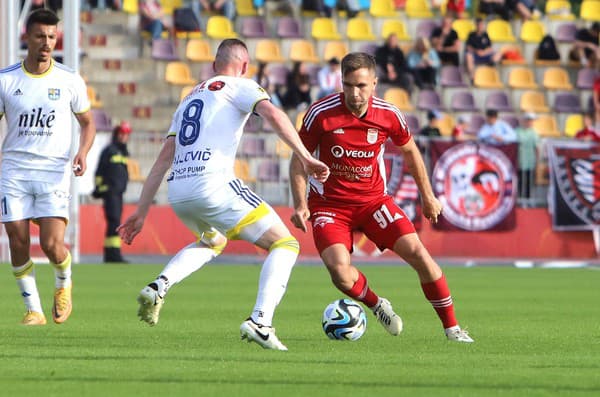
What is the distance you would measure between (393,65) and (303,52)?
221cm

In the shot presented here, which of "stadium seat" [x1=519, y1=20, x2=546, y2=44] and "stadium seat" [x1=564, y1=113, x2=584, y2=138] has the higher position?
"stadium seat" [x1=519, y1=20, x2=546, y2=44]

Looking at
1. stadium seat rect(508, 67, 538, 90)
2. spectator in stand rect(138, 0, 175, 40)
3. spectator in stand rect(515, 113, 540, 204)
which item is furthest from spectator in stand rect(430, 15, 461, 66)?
spectator in stand rect(138, 0, 175, 40)

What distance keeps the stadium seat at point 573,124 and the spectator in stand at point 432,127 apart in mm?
3471

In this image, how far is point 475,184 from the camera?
26.1 metres

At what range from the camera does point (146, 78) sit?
30.6m

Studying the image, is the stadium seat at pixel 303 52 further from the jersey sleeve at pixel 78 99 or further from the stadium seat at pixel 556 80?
the jersey sleeve at pixel 78 99

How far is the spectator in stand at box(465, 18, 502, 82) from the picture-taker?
3089 centimetres

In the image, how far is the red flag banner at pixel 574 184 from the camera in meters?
26.2

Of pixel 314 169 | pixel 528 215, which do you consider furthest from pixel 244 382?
pixel 528 215

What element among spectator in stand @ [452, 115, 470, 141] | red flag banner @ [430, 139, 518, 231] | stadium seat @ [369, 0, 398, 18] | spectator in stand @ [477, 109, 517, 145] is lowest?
red flag banner @ [430, 139, 518, 231]

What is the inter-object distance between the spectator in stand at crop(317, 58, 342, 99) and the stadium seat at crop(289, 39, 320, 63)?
1.76 metres

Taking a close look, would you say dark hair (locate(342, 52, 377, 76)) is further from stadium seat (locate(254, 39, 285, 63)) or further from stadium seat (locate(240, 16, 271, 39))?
stadium seat (locate(240, 16, 271, 39))

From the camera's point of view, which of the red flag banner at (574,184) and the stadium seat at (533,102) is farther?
the stadium seat at (533,102)

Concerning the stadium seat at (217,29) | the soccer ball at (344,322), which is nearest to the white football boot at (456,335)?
the soccer ball at (344,322)
